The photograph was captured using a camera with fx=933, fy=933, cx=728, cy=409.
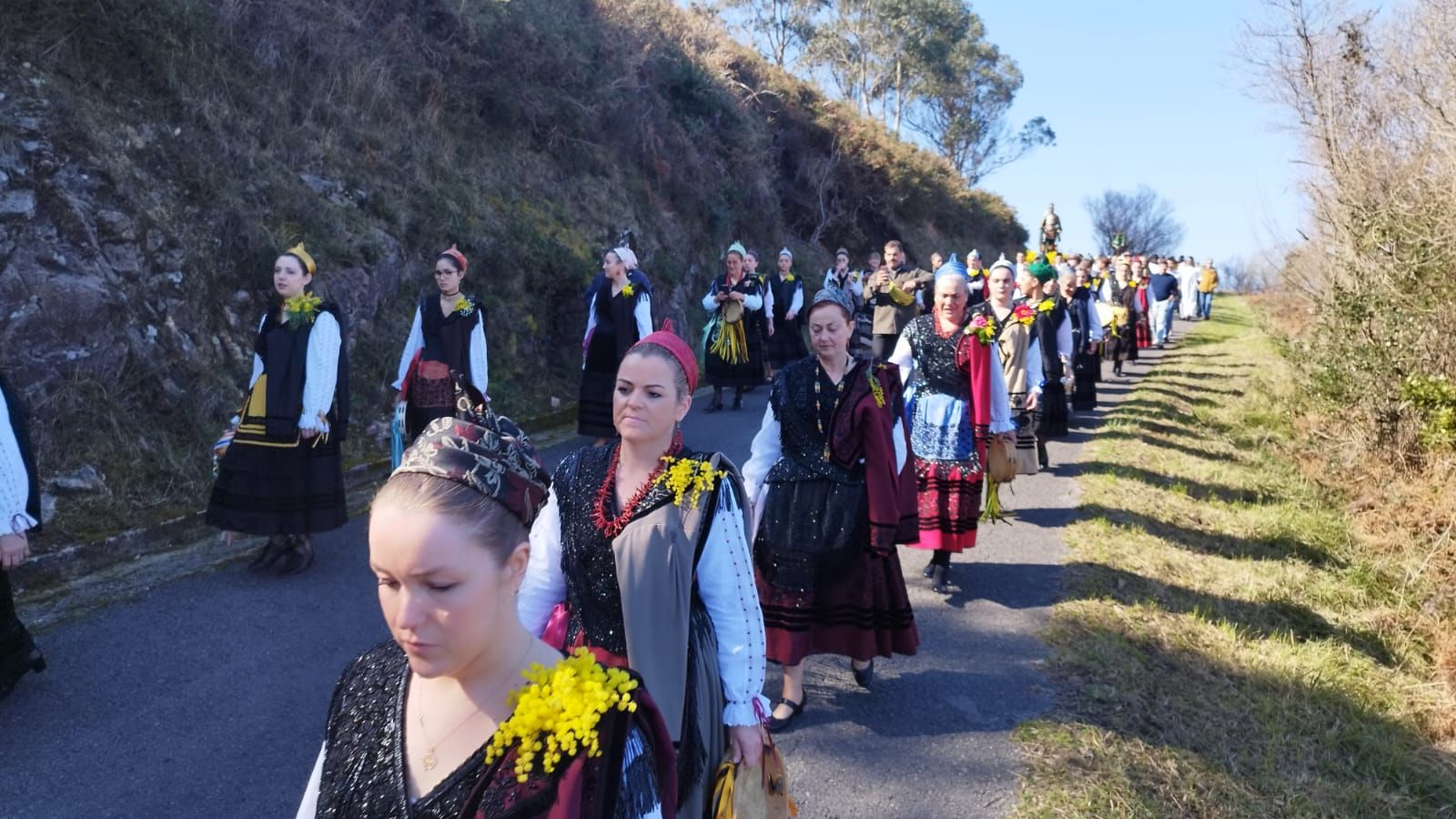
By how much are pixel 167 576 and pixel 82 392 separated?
2.03 meters

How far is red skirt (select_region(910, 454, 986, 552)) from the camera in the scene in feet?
19.3

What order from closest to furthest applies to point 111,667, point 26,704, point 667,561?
1. point 667,561
2. point 26,704
3. point 111,667

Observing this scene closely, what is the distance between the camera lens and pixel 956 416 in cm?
594

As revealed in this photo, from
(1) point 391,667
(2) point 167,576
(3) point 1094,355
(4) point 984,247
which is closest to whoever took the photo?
(1) point 391,667

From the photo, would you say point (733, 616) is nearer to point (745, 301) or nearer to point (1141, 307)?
point (745, 301)

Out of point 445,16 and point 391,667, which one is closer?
point 391,667

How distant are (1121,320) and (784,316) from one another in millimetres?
6959

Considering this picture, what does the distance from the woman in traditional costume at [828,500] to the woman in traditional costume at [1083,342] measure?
7.87 metres

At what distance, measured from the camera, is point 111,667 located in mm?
4613

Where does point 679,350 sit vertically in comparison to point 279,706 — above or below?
above

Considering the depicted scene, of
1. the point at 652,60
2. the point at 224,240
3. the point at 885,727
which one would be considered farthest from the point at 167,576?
the point at 652,60

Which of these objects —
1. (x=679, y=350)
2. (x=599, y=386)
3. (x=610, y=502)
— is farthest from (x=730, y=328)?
(x=610, y=502)

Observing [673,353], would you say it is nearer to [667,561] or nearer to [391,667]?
[667,561]

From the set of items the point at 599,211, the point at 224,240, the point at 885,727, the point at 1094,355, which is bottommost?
the point at 885,727
